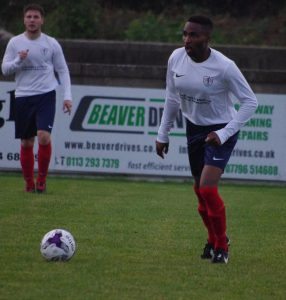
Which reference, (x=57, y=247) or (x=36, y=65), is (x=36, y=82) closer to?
(x=36, y=65)

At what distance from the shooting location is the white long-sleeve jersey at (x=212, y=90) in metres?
8.37

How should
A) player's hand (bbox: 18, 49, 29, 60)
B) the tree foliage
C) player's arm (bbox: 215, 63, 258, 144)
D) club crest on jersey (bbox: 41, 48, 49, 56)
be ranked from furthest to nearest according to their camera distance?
the tree foliage, club crest on jersey (bbox: 41, 48, 49, 56), player's hand (bbox: 18, 49, 29, 60), player's arm (bbox: 215, 63, 258, 144)

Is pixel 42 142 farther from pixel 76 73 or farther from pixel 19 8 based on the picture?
pixel 19 8

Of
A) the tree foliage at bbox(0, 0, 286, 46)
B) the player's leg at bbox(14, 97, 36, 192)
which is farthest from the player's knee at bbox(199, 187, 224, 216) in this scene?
the tree foliage at bbox(0, 0, 286, 46)

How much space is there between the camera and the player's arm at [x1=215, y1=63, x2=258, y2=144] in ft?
27.3

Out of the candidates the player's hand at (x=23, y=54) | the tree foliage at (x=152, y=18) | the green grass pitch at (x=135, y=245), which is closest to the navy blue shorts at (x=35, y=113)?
the player's hand at (x=23, y=54)

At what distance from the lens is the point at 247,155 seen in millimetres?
15938

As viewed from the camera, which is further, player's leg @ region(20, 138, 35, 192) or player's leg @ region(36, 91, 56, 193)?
player's leg @ region(20, 138, 35, 192)

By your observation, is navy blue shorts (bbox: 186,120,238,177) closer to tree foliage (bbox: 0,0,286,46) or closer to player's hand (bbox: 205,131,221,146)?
player's hand (bbox: 205,131,221,146)

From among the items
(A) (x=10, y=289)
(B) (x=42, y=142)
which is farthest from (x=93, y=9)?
(A) (x=10, y=289)

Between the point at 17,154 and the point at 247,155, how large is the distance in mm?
3397

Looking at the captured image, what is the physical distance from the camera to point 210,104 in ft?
27.8

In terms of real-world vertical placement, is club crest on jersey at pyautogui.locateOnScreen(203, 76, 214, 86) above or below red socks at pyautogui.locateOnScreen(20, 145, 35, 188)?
above

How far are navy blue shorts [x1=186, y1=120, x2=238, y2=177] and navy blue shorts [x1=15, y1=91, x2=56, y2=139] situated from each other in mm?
4320
